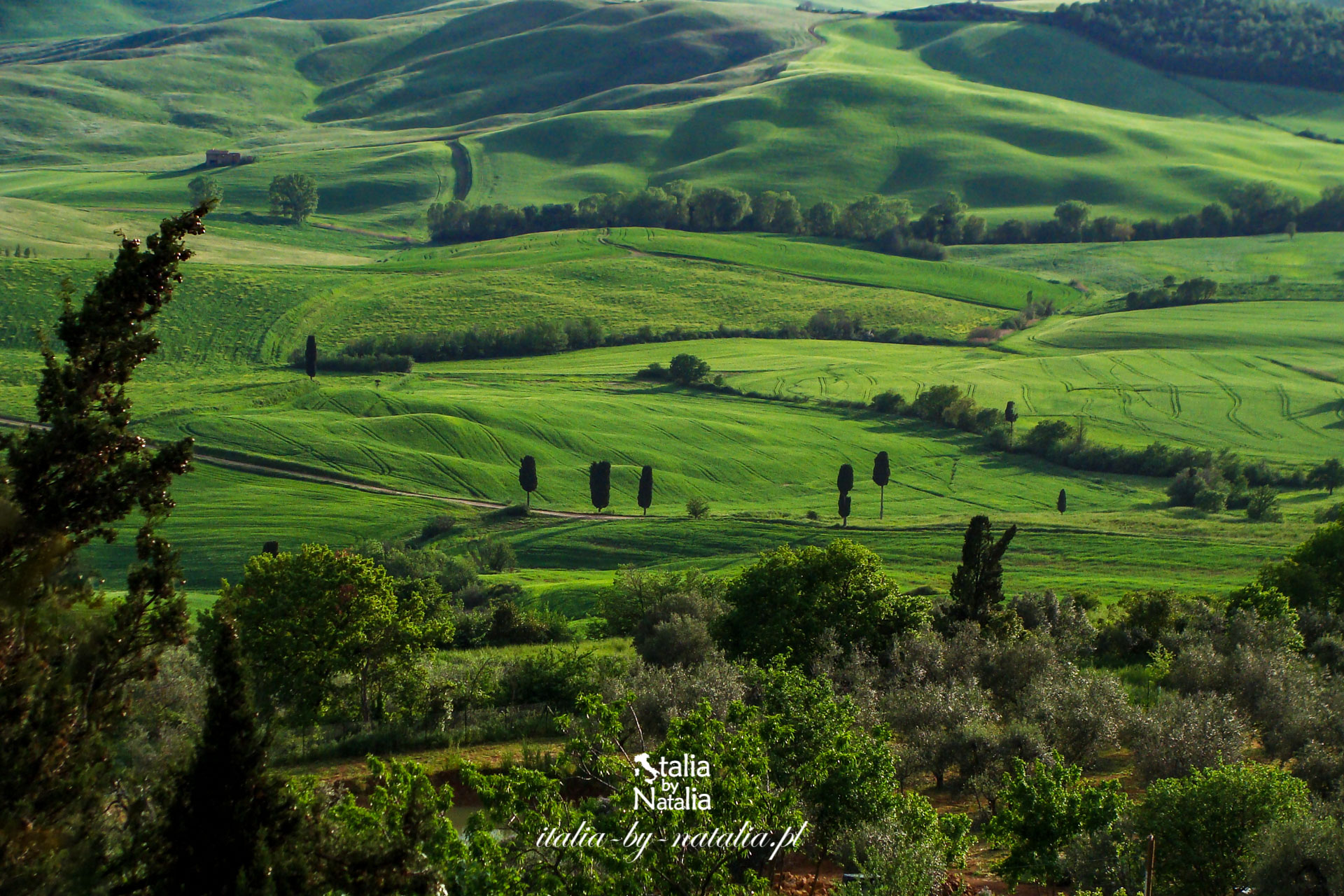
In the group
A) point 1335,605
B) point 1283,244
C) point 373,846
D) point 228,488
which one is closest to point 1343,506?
point 1335,605

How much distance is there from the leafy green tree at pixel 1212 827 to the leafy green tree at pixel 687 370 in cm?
10878

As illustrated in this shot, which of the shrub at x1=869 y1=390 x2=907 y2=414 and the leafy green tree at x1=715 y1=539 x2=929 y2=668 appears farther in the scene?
the shrub at x1=869 y1=390 x2=907 y2=414

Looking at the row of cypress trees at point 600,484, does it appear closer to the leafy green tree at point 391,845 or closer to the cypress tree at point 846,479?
the cypress tree at point 846,479

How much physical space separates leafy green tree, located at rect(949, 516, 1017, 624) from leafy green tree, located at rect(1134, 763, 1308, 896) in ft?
71.8

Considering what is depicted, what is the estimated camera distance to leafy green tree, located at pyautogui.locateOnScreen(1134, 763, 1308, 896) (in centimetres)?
2145

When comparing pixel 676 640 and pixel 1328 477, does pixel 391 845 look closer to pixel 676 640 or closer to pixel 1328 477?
pixel 676 640

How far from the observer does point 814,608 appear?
4106 centimetres

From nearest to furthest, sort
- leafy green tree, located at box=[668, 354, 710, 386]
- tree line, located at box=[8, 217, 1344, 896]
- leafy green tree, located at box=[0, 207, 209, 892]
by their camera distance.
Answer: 1. leafy green tree, located at box=[0, 207, 209, 892]
2. tree line, located at box=[8, 217, 1344, 896]
3. leafy green tree, located at box=[668, 354, 710, 386]

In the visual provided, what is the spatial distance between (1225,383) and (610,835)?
133m

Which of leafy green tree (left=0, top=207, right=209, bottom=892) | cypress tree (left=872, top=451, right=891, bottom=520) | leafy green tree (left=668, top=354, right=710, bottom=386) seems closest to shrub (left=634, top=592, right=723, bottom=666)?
leafy green tree (left=0, top=207, right=209, bottom=892)

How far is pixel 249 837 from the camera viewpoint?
12.5 m

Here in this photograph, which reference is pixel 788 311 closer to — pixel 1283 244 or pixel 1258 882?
pixel 1283 244

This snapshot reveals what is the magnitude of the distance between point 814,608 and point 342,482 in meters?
64.1

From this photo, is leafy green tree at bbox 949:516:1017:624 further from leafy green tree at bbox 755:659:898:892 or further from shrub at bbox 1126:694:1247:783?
leafy green tree at bbox 755:659:898:892
